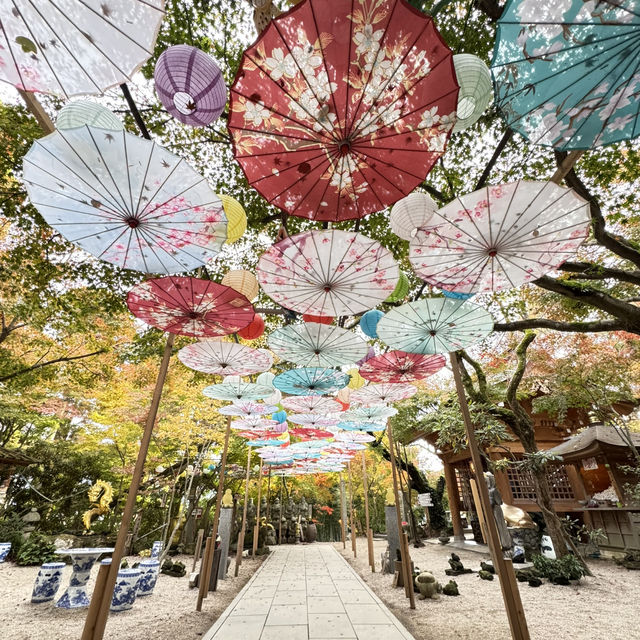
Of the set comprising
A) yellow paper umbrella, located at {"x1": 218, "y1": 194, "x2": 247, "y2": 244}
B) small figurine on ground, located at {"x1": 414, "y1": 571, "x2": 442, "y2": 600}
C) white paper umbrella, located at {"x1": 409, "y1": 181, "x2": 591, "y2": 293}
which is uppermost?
yellow paper umbrella, located at {"x1": 218, "y1": 194, "x2": 247, "y2": 244}

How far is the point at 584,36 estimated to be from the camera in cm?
188

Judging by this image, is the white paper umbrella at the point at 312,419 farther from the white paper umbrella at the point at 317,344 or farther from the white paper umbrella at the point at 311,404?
the white paper umbrella at the point at 317,344

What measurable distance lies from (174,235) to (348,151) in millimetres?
1704

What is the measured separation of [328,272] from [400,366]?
8.55 feet

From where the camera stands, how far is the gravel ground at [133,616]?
512 centimetres

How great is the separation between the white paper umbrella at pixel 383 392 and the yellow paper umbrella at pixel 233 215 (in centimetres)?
398

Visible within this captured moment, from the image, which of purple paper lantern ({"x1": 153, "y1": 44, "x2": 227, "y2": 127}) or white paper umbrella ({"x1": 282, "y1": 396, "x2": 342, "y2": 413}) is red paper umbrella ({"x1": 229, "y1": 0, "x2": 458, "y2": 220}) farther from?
white paper umbrella ({"x1": 282, "y1": 396, "x2": 342, "y2": 413})

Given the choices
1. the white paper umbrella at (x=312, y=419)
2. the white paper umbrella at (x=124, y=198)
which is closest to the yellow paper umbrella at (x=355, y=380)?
the white paper umbrella at (x=312, y=419)

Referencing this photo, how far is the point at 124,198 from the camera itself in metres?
2.62

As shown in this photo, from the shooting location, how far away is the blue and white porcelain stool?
622 centimetres

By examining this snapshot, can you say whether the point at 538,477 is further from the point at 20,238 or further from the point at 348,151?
the point at 20,238

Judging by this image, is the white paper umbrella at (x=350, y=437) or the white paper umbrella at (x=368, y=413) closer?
the white paper umbrella at (x=368, y=413)

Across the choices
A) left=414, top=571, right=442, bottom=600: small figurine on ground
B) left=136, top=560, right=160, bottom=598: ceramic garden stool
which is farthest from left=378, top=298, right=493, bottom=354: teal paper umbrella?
left=136, top=560, right=160, bottom=598: ceramic garden stool

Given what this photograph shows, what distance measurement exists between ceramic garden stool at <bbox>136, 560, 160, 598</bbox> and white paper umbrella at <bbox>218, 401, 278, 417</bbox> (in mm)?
3538
